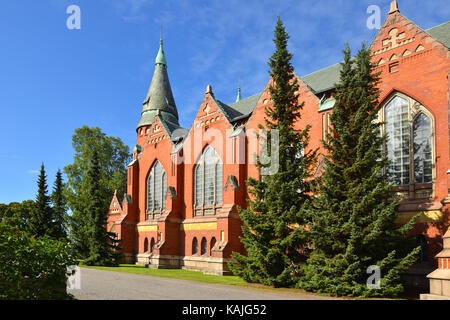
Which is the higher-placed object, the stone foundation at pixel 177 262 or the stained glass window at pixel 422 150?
the stained glass window at pixel 422 150

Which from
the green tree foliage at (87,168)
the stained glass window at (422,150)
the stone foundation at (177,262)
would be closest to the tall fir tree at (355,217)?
the stained glass window at (422,150)

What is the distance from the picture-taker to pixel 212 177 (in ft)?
104

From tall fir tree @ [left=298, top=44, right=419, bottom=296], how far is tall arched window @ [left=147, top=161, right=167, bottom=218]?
71.3 ft

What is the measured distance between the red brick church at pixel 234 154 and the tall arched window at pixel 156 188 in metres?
0.10

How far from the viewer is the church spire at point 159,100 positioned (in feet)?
141

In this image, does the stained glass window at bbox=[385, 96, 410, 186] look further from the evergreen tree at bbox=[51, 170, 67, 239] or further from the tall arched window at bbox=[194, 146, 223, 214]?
the evergreen tree at bbox=[51, 170, 67, 239]

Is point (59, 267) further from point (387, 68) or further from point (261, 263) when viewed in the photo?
point (387, 68)

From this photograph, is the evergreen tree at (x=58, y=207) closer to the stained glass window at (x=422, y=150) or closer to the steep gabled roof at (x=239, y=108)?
the steep gabled roof at (x=239, y=108)

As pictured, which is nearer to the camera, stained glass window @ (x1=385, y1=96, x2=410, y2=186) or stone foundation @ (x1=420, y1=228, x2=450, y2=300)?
stone foundation @ (x1=420, y1=228, x2=450, y2=300)

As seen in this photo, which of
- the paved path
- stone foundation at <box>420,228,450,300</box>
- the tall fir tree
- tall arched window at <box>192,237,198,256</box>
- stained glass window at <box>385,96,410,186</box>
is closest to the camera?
stone foundation at <box>420,228,450,300</box>

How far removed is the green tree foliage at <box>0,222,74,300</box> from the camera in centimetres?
759

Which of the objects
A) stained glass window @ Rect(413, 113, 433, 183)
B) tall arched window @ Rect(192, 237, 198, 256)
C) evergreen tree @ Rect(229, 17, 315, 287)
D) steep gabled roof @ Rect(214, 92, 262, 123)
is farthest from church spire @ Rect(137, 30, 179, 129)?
stained glass window @ Rect(413, 113, 433, 183)

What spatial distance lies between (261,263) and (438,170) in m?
10.1

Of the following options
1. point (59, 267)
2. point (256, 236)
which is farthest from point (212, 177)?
point (59, 267)
